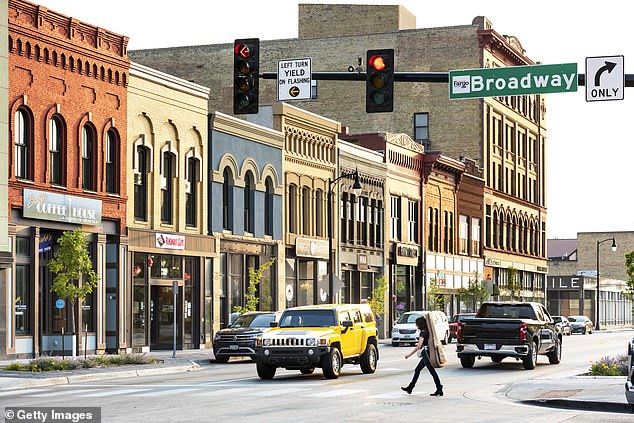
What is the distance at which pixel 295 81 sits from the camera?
2358 centimetres

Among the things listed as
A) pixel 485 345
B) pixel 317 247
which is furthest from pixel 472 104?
pixel 485 345

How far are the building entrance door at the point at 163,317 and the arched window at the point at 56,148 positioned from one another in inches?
287

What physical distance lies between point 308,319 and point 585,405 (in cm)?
943

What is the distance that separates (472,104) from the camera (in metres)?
83.4

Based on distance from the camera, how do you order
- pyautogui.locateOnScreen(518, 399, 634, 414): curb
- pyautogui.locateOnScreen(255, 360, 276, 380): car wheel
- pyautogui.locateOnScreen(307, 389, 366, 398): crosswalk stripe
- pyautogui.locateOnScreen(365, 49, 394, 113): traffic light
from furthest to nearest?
1. pyautogui.locateOnScreen(255, 360, 276, 380): car wheel
2. pyautogui.locateOnScreen(307, 389, 366, 398): crosswalk stripe
3. pyautogui.locateOnScreen(365, 49, 394, 113): traffic light
4. pyautogui.locateOnScreen(518, 399, 634, 414): curb

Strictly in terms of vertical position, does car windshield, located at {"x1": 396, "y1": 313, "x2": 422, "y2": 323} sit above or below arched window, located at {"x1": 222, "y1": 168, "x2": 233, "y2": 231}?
below

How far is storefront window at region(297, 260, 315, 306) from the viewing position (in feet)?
190

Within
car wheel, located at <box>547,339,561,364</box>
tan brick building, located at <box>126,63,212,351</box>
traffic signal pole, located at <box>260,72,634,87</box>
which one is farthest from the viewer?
tan brick building, located at <box>126,63,212,351</box>

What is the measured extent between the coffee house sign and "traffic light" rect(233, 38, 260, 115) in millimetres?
17072

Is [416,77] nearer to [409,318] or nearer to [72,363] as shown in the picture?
[72,363]

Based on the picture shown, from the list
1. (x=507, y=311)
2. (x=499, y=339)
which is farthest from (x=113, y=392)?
(x=507, y=311)

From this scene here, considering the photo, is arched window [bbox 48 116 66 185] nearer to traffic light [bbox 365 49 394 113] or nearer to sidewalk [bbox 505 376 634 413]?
sidewalk [bbox 505 376 634 413]

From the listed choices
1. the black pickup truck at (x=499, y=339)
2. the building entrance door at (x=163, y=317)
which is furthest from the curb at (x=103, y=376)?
the building entrance door at (x=163, y=317)

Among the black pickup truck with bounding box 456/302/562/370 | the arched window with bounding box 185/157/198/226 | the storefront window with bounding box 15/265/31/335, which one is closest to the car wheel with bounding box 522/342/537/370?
the black pickup truck with bounding box 456/302/562/370
